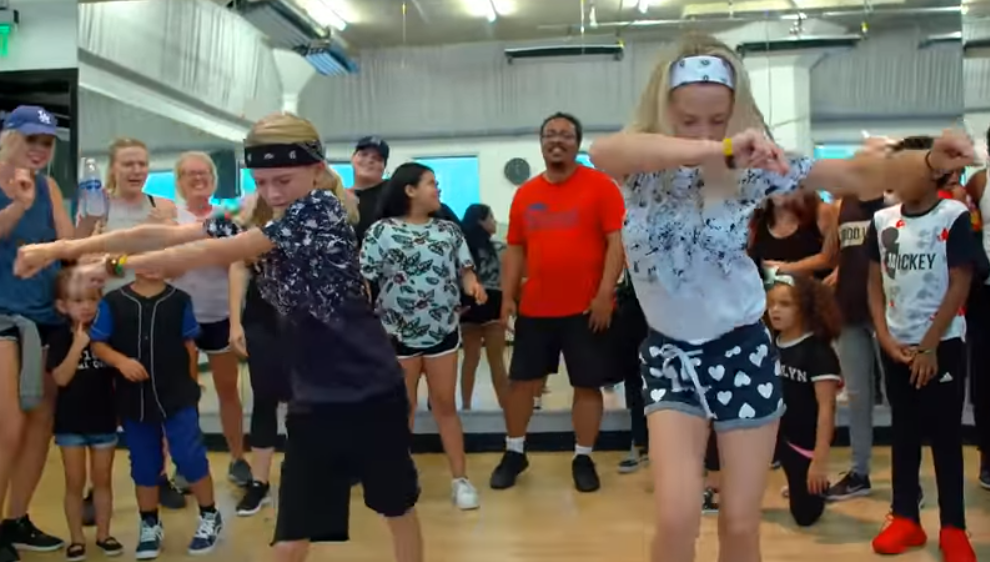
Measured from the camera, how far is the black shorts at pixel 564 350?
4035 millimetres

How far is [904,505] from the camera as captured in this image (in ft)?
10.1

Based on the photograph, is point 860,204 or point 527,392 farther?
point 527,392

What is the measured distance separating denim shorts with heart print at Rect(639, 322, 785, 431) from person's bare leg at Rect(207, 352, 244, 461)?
2523mm

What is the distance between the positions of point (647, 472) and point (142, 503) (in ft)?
7.20

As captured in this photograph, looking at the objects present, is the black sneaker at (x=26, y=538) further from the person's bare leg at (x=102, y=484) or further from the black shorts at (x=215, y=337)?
the black shorts at (x=215, y=337)

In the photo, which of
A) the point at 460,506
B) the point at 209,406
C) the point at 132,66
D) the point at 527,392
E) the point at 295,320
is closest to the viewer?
the point at 295,320

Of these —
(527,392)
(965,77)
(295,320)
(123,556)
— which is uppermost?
(965,77)

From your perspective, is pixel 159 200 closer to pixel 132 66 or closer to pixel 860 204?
pixel 132 66

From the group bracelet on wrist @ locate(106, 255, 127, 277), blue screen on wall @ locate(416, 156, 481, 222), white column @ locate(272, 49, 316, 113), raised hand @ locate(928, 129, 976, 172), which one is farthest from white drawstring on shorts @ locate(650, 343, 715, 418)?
white column @ locate(272, 49, 316, 113)

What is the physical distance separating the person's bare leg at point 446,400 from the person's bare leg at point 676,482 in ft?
6.38

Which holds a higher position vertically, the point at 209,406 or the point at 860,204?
the point at 860,204

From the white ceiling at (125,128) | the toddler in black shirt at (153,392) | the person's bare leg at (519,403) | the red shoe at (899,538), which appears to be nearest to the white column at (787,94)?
the person's bare leg at (519,403)

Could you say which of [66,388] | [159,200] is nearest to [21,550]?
[66,388]

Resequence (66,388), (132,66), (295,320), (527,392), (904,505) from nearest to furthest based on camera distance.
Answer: (295,320) < (904,505) < (66,388) < (527,392) < (132,66)
